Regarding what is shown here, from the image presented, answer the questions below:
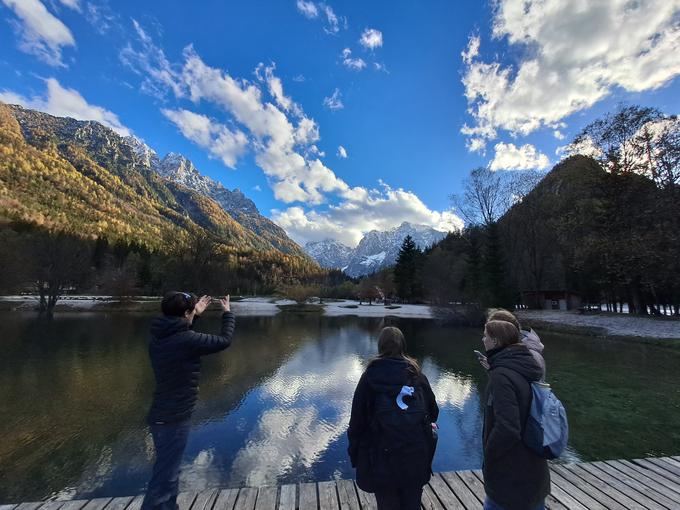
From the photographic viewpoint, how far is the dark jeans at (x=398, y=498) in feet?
8.90

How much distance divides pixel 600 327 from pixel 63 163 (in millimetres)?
231090

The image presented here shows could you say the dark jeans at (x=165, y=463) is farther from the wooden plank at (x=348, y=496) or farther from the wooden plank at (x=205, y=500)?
the wooden plank at (x=348, y=496)

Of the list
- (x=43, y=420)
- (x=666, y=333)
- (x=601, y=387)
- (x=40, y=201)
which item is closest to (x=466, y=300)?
(x=666, y=333)

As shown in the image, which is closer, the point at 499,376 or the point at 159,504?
the point at 499,376

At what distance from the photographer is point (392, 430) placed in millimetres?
2633

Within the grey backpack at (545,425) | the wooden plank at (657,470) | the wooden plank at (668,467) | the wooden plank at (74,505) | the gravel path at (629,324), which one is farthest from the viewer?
the gravel path at (629,324)

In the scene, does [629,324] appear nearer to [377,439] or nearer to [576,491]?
[576,491]

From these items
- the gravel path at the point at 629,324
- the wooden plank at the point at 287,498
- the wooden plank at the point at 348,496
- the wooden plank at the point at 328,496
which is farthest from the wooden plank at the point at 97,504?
the gravel path at the point at 629,324

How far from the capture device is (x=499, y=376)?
2.56 metres

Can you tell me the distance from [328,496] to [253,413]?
17.8 feet

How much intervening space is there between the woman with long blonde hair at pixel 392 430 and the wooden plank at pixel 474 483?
2061 mm

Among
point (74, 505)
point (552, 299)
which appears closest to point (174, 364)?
point (74, 505)

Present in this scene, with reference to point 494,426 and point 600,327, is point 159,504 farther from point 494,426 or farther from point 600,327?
point 600,327

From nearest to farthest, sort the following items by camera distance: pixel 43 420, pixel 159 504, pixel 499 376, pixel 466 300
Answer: pixel 499 376, pixel 159 504, pixel 43 420, pixel 466 300
